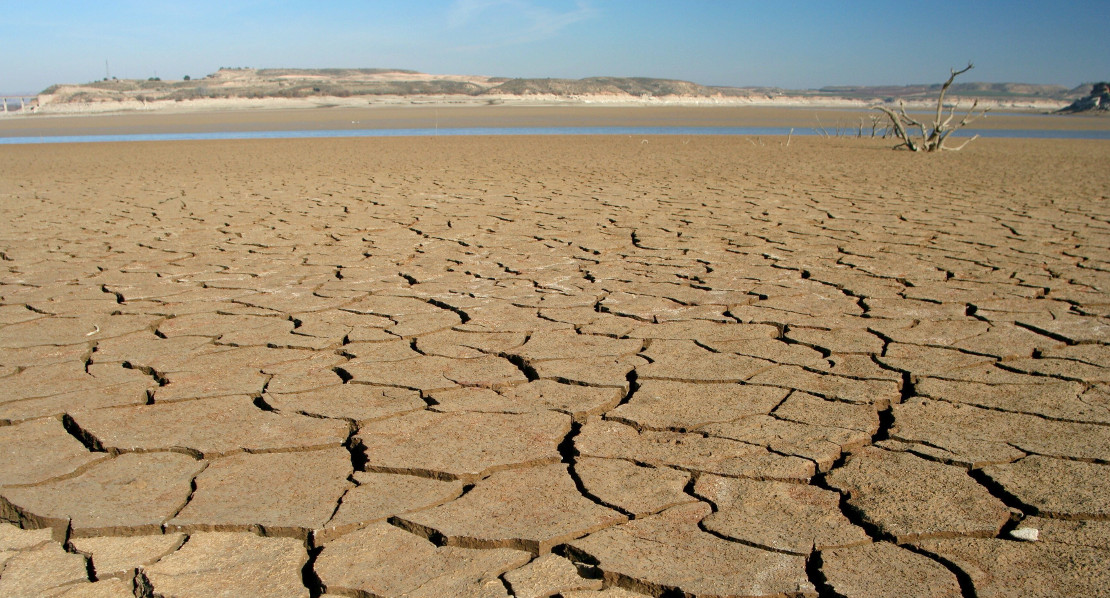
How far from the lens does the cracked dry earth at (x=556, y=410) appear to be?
1.64 meters

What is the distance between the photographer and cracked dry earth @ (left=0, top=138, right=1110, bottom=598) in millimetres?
1645

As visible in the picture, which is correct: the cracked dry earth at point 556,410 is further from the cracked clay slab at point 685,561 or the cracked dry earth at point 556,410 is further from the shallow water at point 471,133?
the shallow water at point 471,133

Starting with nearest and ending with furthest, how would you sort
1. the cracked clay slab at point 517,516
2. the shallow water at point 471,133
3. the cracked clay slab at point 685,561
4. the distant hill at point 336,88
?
the cracked clay slab at point 685,561, the cracked clay slab at point 517,516, the shallow water at point 471,133, the distant hill at point 336,88

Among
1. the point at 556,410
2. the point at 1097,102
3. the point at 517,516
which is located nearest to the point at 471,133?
the point at 556,410

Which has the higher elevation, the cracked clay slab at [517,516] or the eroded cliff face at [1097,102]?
the eroded cliff face at [1097,102]

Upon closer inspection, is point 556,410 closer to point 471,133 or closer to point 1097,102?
point 471,133

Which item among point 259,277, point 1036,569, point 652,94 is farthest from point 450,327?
point 652,94

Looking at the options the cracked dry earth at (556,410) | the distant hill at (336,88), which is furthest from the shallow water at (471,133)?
the distant hill at (336,88)

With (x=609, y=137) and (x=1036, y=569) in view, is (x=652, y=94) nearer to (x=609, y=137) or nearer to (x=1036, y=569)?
(x=609, y=137)

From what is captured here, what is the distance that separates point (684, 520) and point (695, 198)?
5.61 meters

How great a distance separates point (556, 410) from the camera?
241 centimetres

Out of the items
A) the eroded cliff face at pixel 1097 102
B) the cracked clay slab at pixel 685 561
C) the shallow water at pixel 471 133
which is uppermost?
the eroded cliff face at pixel 1097 102

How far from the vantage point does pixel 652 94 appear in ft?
184

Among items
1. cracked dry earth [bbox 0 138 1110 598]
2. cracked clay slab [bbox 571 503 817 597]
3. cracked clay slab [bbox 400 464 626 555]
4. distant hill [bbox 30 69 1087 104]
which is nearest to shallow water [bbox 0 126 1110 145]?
cracked dry earth [bbox 0 138 1110 598]
